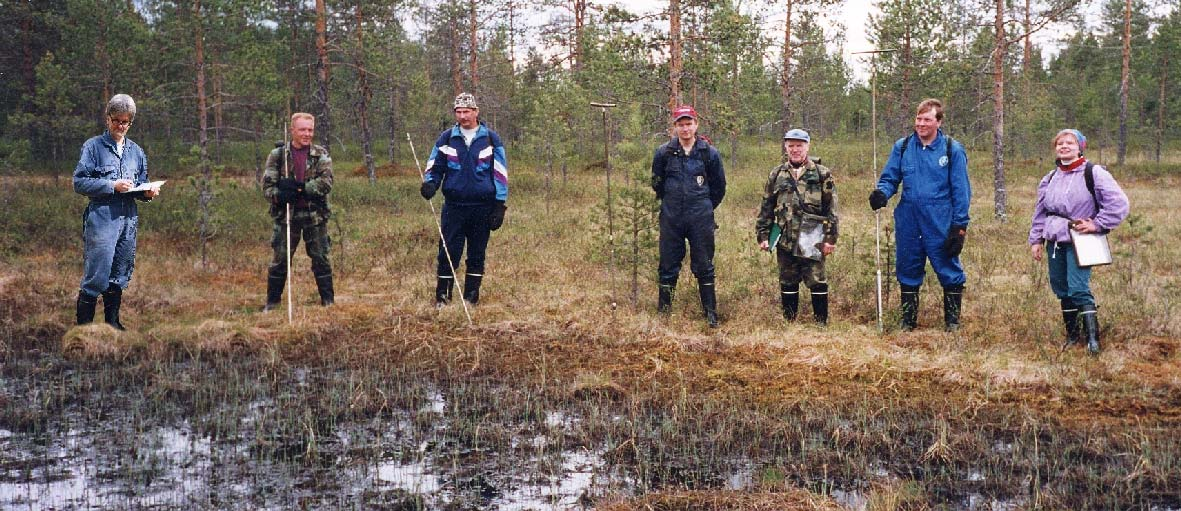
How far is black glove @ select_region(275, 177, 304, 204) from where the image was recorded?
30.1ft

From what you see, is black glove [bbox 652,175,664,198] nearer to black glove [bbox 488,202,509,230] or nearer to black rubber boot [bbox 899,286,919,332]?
black glove [bbox 488,202,509,230]

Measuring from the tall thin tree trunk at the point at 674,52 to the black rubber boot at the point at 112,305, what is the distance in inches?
282

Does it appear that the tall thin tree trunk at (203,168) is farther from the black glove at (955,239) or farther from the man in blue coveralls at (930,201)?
the black glove at (955,239)

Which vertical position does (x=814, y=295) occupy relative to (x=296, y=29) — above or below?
below

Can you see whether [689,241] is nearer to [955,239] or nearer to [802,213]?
[802,213]

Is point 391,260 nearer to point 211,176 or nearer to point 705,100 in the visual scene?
point 211,176

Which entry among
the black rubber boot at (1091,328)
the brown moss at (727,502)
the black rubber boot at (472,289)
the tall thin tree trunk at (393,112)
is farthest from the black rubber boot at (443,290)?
the tall thin tree trunk at (393,112)

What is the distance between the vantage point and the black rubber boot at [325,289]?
32.0 ft

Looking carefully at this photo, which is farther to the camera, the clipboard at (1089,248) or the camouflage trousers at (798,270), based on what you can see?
the camouflage trousers at (798,270)

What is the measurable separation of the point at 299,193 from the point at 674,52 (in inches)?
209

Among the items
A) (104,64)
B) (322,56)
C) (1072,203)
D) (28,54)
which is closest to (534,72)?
(322,56)

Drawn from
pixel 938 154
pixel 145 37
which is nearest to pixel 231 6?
pixel 145 37

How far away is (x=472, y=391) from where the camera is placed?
6.71 metres

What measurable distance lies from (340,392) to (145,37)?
13.9 m
